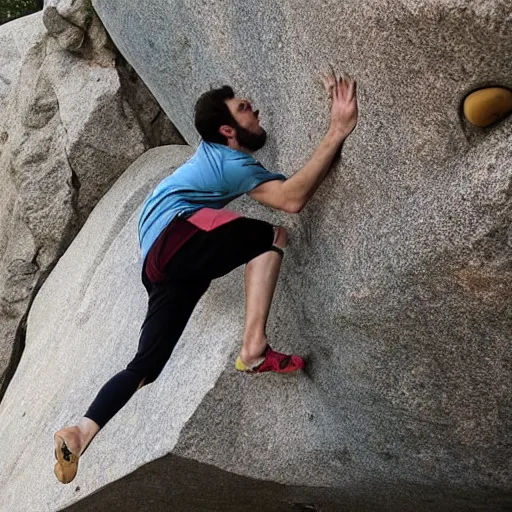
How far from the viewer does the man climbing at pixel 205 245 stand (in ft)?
12.3

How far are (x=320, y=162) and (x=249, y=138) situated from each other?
58 centimetres

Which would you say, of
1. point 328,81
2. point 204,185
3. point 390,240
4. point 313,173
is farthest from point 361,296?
point 204,185

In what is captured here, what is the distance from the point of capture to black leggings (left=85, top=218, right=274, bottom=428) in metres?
3.80

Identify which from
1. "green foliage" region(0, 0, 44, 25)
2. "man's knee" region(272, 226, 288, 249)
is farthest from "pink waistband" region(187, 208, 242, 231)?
"green foliage" region(0, 0, 44, 25)

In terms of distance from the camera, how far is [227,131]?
3.82 m

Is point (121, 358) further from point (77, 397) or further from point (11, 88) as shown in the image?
point (11, 88)

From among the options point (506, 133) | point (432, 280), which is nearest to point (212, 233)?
point (432, 280)

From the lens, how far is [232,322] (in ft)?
14.2

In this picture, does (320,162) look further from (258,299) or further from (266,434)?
(266,434)

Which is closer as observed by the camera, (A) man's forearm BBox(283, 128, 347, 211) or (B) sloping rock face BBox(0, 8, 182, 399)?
(A) man's forearm BBox(283, 128, 347, 211)

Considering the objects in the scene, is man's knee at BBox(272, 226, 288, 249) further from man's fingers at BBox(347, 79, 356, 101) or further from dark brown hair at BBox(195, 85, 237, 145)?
man's fingers at BBox(347, 79, 356, 101)

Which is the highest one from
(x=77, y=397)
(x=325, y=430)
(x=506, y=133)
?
(x=506, y=133)

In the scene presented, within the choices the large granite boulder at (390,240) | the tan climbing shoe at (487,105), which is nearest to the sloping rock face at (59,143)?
the large granite boulder at (390,240)

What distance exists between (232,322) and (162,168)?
2.61 metres
